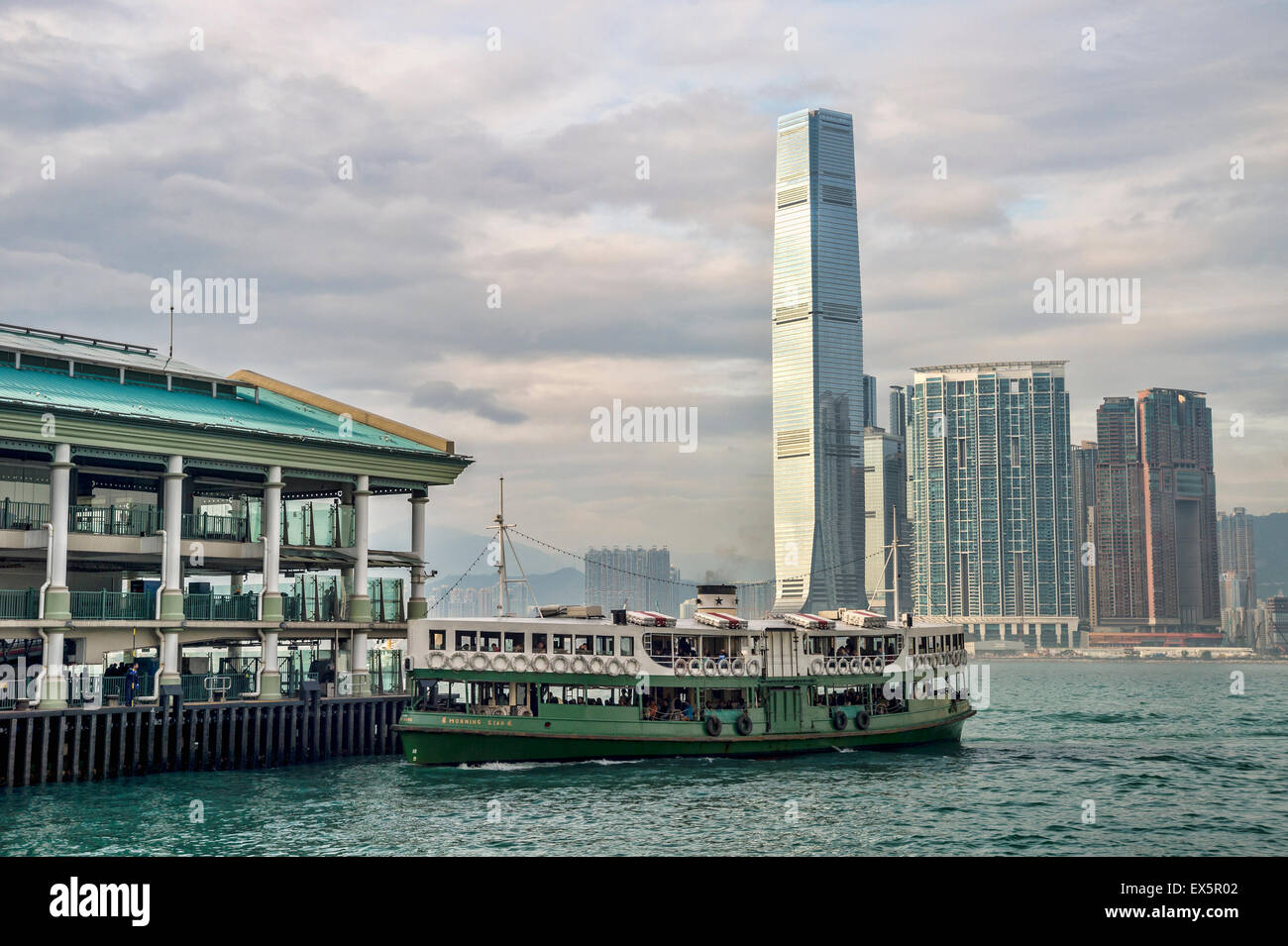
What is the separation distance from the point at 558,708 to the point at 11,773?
848 inches

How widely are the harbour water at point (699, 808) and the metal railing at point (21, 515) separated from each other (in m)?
13.0

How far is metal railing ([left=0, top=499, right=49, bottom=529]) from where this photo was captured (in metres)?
53.6

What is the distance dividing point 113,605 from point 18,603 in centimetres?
447

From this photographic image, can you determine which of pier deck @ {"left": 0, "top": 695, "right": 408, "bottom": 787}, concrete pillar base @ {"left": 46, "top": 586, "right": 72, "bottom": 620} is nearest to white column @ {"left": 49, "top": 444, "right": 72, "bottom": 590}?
concrete pillar base @ {"left": 46, "top": 586, "right": 72, "bottom": 620}

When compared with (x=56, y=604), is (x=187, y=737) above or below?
below

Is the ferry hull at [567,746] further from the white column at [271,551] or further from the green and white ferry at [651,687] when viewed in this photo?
the white column at [271,551]

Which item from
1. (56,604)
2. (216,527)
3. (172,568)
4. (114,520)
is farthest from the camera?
(216,527)

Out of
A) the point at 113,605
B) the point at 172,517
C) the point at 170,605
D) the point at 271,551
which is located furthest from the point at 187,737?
the point at 271,551

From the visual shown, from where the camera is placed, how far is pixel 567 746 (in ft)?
178

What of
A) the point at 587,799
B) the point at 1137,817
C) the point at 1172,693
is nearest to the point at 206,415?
the point at 587,799

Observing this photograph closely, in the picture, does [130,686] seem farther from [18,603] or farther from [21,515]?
[21,515]

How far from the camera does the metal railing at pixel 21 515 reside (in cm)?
5362

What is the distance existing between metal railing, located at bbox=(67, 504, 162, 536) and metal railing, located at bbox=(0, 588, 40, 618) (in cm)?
467
